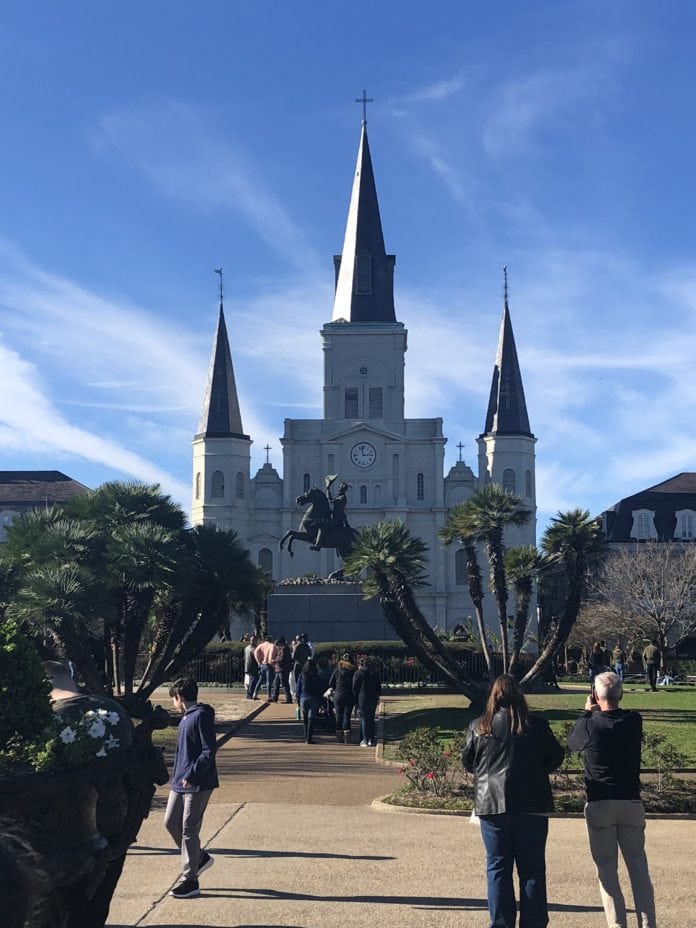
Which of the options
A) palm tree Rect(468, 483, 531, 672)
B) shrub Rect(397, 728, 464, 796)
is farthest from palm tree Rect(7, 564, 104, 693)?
shrub Rect(397, 728, 464, 796)

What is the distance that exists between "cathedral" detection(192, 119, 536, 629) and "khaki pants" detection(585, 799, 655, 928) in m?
→ 74.9

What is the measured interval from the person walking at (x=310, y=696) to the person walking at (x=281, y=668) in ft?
24.4

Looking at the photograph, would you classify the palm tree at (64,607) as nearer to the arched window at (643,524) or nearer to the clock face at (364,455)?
the arched window at (643,524)

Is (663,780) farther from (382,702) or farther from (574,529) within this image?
(382,702)

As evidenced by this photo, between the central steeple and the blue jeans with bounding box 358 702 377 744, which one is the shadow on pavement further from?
the central steeple

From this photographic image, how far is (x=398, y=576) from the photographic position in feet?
71.9

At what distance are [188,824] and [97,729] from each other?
2521 mm

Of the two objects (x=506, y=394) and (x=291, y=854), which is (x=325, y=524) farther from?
(x=506, y=394)

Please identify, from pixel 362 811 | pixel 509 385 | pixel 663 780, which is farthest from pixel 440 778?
pixel 509 385

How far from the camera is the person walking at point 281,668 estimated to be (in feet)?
87.7

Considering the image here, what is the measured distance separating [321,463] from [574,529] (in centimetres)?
6419

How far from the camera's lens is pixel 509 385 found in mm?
86375

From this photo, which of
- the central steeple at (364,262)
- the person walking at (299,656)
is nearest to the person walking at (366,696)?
the person walking at (299,656)

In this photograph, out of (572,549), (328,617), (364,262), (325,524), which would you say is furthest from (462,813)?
(364,262)
